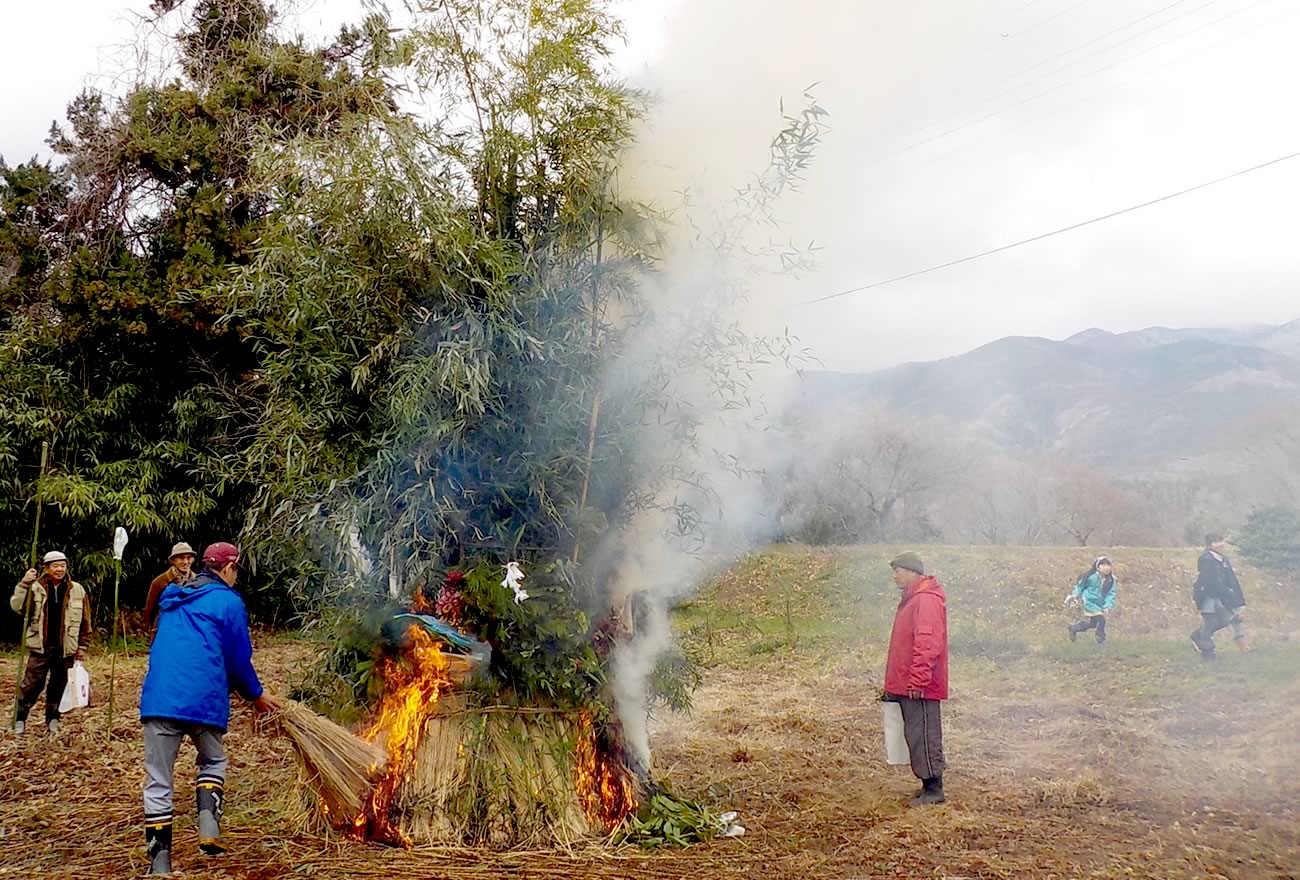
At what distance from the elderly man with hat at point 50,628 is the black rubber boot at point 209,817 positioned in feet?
15.8

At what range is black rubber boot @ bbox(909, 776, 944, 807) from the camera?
7152 millimetres

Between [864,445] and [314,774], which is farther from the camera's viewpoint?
[864,445]

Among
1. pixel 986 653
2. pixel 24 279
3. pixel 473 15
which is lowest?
pixel 986 653

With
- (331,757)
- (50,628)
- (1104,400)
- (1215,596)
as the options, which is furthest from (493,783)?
(1104,400)

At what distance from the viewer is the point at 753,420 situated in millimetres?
7418

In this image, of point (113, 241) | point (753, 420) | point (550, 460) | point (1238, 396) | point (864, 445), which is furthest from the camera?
point (1238, 396)

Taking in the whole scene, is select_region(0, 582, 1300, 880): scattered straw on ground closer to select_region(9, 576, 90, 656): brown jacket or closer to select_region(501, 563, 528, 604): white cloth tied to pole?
select_region(9, 576, 90, 656): brown jacket

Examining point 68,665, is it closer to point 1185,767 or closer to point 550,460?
point 550,460

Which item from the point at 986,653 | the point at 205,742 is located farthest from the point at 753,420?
the point at 986,653

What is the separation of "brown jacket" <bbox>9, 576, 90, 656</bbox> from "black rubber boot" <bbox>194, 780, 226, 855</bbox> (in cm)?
473

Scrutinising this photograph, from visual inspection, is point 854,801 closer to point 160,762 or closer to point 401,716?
point 401,716

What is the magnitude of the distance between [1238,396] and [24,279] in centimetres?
4516

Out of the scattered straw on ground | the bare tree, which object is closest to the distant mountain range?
the bare tree

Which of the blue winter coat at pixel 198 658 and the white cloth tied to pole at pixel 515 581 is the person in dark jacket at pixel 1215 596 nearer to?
the white cloth tied to pole at pixel 515 581
